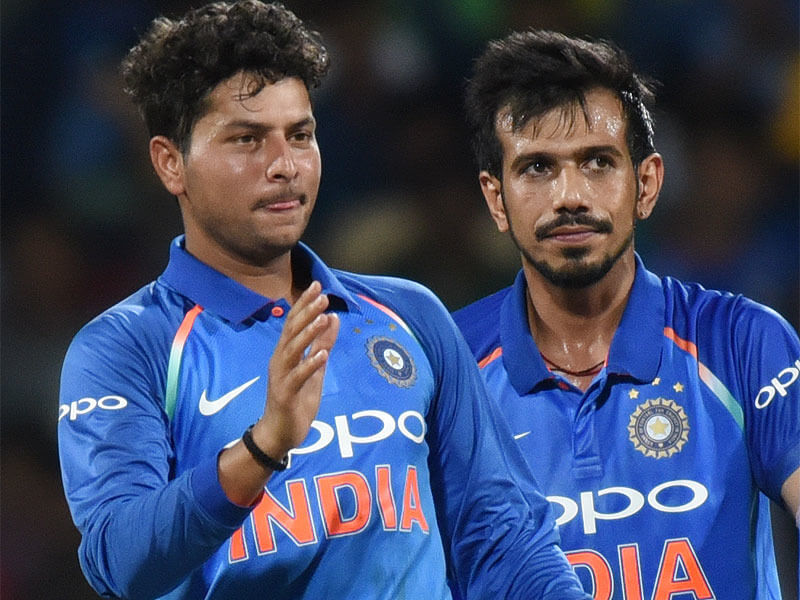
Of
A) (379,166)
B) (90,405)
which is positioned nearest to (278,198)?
(90,405)

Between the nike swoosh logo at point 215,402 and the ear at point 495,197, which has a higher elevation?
the ear at point 495,197

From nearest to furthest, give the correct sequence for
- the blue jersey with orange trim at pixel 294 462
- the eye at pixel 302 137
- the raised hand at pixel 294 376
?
the raised hand at pixel 294 376, the blue jersey with orange trim at pixel 294 462, the eye at pixel 302 137

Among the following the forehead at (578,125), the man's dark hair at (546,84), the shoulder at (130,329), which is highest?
the man's dark hair at (546,84)

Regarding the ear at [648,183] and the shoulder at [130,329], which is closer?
the shoulder at [130,329]

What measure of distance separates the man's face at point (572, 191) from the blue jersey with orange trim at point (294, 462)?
68 cm

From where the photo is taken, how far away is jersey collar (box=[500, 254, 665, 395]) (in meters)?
3.49

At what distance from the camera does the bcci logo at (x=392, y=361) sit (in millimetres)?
2742

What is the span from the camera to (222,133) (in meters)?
2.76

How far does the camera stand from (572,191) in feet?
11.4

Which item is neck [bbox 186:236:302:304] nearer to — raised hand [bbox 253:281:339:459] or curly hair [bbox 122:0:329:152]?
curly hair [bbox 122:0:329:152]

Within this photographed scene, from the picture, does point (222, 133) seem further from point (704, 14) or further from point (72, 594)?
point (704, 14)

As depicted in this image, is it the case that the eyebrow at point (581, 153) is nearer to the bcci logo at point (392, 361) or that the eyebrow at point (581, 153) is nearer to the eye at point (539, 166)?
the eye at point (539, 166)

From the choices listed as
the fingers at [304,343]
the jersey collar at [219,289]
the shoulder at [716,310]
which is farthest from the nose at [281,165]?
the shoulder at [716,310]

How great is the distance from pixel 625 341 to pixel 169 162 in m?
1.28
